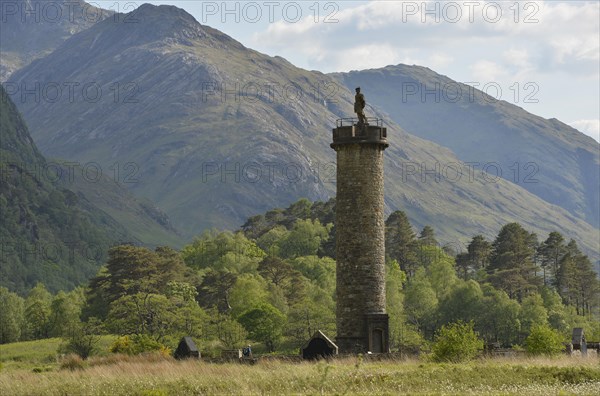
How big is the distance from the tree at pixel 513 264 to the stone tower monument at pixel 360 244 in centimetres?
8618

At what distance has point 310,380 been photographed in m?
41.0

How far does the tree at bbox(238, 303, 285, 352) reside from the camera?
353ft

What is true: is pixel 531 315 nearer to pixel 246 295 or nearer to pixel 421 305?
pixel 421 305

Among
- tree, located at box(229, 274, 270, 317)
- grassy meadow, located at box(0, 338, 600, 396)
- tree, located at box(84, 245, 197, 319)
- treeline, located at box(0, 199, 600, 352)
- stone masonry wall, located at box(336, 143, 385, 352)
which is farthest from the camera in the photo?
tree, located at box(84, 245, 197, 319)

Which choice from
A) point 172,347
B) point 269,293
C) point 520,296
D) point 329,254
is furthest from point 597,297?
point 172,347

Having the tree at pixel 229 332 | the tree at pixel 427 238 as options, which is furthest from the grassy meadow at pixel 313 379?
the tree at pixel 427 238

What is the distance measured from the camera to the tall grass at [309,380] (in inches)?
1534

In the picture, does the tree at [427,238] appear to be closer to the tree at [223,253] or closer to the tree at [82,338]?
the tree at [223,253]

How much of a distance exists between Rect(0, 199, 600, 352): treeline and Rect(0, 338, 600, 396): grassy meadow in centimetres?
3654

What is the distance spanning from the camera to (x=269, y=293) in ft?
411

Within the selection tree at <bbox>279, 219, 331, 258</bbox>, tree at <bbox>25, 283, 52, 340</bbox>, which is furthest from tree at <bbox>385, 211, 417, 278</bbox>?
tree at <bbox>25, 283, 52, 340</bbox>

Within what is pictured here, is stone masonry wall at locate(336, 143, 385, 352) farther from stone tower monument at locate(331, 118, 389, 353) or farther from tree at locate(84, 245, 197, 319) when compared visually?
tree at locate(84, 245, 197, 319)

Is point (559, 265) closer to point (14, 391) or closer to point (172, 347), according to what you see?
point (172, 347)

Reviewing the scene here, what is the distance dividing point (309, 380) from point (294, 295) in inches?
3501
